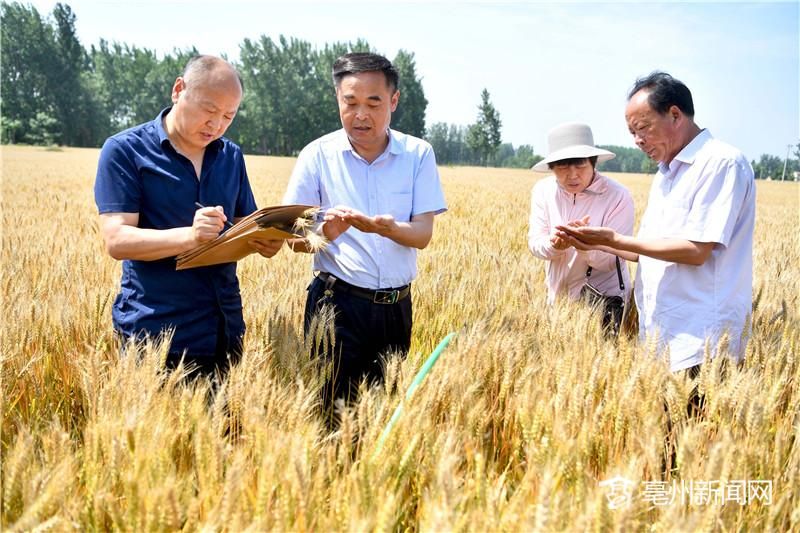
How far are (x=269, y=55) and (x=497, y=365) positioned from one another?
229 feet

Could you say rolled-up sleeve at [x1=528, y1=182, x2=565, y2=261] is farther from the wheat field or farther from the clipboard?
the clipboard

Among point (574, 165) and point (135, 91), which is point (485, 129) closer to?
point (135, 91)

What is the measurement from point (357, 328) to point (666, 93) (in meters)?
1.56

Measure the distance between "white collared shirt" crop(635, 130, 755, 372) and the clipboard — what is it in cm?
135

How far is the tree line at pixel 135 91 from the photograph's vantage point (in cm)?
5394

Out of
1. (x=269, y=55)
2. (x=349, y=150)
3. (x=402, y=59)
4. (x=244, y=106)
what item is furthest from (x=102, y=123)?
(x=349, y=150)

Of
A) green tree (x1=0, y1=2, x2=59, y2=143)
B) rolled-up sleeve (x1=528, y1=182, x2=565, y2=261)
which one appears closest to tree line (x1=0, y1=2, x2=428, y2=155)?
green tree (x1=0, y1=2, x2=59, y2=143)

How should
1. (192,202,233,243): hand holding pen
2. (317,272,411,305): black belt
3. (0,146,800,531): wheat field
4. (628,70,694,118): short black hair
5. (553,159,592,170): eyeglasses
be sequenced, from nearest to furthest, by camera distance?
(0,146,800,531): wheat field
(192,202,233,243): hand holding pen
(628,70,694,118): short black hair
(317,272,411,305): black belt
(553,159,592,170): eyeglasses

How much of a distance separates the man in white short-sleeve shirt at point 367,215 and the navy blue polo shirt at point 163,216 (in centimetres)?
40

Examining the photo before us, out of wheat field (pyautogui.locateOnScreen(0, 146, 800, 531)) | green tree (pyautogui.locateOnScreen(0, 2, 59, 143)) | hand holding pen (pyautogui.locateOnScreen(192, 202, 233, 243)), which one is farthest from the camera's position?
green tree (pyautogui.locateOnScreen(0, 2, 59, 143))

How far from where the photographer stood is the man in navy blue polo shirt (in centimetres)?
177

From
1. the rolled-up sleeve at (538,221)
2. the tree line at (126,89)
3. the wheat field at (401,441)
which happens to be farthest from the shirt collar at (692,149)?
the tree line at (126,89)

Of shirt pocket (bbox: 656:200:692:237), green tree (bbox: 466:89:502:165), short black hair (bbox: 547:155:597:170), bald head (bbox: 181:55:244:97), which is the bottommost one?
shirt pocket (bbox: 656:200:692:237)

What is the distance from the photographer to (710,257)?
217cm
